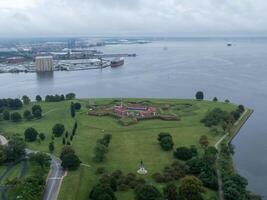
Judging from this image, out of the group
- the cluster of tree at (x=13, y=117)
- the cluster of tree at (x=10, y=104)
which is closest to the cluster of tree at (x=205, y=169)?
the cluster of tree at (x=13, y=117)

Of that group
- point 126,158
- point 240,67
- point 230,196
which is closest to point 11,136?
point 126,158

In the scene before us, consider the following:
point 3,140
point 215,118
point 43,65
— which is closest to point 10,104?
point 3,140

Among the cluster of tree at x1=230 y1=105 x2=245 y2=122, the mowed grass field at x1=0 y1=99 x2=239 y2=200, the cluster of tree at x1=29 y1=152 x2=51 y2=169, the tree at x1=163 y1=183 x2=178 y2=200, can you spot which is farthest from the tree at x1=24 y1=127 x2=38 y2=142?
the cluster of tree at x1=230 y1=105 x2=245 y2=122

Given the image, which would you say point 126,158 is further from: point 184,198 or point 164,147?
point 184,198

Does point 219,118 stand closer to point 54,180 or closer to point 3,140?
point 54,180

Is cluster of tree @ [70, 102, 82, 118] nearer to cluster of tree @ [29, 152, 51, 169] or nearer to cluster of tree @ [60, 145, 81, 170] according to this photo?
cluster of tree @ [29, 152, 51, 169]

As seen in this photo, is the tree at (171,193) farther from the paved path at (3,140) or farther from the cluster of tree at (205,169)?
the paved path at (3,140)
